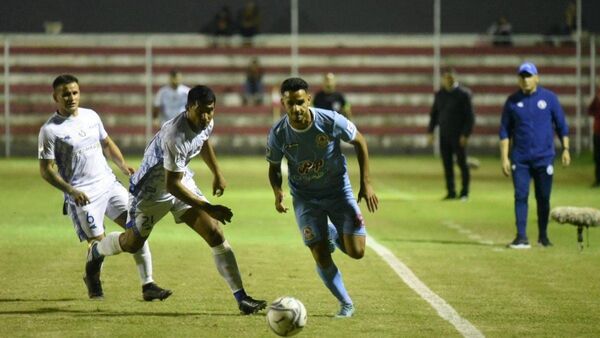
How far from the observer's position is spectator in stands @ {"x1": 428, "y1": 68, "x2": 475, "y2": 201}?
23.3 m

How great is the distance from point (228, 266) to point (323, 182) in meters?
1.00

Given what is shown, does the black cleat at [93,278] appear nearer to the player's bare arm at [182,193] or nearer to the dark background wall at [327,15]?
the player's bare arm at [182,193]

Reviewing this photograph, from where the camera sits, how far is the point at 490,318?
10.2 m

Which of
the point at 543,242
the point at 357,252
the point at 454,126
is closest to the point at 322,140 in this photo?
the point at 357,252

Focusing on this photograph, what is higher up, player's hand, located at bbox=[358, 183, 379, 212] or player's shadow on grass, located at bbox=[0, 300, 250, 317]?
player's hand, located at bbox=[358, 183, 379, 212]

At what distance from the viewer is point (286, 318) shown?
9.27 m

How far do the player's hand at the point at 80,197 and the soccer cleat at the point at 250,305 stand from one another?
1.74 metres

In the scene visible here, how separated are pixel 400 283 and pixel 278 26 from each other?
105ft

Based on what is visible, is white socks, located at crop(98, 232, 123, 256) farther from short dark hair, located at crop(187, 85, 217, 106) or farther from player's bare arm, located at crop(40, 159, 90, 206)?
short dark hair, located at crop(187, 85, 217, 106)

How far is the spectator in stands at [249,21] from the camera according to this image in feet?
138

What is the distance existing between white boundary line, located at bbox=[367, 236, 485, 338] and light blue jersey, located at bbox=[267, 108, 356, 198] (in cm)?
124

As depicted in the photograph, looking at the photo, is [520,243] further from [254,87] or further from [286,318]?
[254,87]

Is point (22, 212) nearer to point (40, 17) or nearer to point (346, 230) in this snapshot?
point (346, 230)

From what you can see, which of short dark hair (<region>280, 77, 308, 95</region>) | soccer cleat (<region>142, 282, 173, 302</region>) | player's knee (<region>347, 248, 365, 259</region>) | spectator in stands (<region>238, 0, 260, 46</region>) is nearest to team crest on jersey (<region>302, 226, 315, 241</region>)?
player's knee (<region>347, 248, 365, 259</region>)
